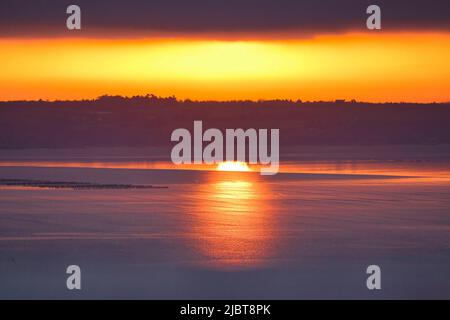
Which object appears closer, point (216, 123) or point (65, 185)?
point (65, 185)

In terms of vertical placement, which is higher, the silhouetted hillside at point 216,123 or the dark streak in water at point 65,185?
the silhouetted hillside at point 216,123

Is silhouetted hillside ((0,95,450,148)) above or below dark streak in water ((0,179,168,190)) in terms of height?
above

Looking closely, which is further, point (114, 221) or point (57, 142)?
point (57, 142)

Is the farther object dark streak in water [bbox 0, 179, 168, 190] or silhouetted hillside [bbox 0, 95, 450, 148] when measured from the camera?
silhouetted hillside [bbox 0, 95, 450, 148]

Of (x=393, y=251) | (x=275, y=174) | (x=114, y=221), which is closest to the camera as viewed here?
(x=393, y=251)

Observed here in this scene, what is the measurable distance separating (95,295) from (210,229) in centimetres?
527

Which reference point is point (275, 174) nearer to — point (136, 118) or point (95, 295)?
point (95, 295)

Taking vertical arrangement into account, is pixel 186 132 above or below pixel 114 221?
above

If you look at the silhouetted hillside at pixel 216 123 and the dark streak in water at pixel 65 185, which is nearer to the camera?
the dark streak in water at pixel 65 185

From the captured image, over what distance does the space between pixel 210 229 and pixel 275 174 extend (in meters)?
15.1

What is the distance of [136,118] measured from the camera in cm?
10050
